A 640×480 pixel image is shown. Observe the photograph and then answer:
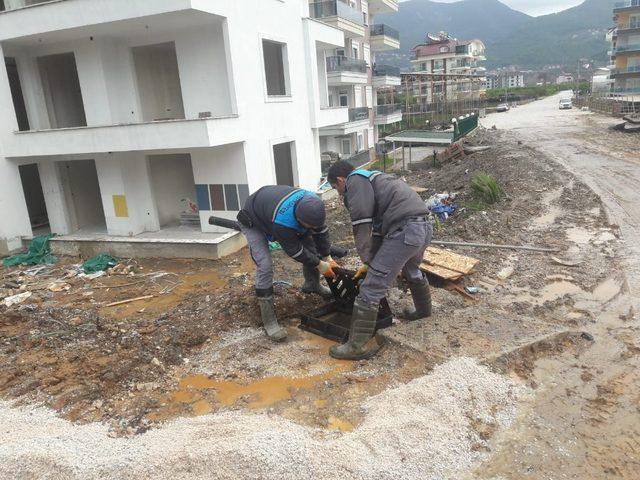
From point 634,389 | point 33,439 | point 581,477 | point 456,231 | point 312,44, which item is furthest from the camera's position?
point 312,44

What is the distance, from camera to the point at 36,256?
12.8 meters

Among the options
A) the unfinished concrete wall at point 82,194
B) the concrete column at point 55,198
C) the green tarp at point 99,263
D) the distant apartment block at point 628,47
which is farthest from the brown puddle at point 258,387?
the distant apartment block at point 628,47

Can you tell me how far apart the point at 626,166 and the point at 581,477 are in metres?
15.9

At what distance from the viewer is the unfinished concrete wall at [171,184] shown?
13.5 m

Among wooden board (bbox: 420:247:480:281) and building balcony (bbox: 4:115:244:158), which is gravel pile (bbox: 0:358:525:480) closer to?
wooden board (bbox: 420:247:480:281)

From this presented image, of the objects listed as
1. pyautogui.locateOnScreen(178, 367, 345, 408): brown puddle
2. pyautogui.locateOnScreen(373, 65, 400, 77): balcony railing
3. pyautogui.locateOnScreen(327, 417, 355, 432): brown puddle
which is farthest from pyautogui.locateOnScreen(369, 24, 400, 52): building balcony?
pyautogui.locateOnScreen(327, 417, 355, 432): brown puddle

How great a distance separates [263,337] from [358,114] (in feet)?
65.2

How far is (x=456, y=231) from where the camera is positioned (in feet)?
34.6

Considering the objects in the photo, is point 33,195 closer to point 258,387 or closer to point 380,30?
point 258,387

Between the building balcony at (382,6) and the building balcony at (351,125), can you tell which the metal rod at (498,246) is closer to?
the building balcony at (351,125)

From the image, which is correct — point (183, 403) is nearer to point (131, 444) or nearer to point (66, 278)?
point (131, 444)

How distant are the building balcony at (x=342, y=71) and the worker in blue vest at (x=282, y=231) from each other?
1950cm

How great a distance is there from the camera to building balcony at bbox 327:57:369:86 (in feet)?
78.3

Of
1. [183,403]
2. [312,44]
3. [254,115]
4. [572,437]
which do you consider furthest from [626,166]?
[183,403]
